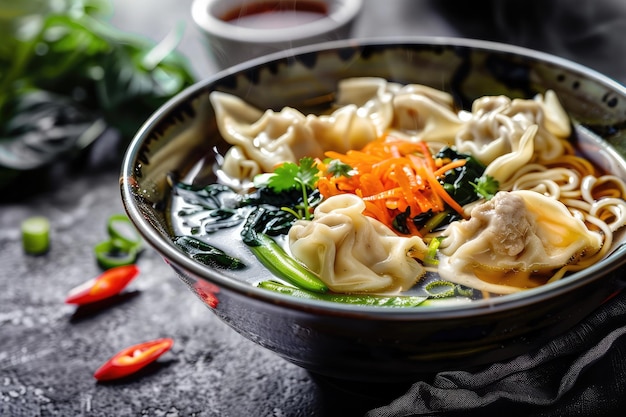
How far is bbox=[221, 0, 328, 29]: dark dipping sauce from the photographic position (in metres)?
4.28

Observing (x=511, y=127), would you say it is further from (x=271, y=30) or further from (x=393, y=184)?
(x=271, y=30)

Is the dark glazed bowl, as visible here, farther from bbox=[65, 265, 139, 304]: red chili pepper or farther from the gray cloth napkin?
bbox=[65, 265, 139, 304]: red chili pepper

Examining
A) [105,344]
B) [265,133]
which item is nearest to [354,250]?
A: [265,133]

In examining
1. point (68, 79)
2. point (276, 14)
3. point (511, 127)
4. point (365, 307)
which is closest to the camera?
point (365, 307)

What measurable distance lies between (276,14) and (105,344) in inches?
93.4

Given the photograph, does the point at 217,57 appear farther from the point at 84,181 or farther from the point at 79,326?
the point at 79,326

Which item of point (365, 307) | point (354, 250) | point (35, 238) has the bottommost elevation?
point (35, 238)

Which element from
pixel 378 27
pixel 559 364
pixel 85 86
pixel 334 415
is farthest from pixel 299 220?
pixel 378 27

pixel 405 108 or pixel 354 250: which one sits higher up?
pixel 405 108

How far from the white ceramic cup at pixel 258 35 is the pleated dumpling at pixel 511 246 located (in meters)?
1.85

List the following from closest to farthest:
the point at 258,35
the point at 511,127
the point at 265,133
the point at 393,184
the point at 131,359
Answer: the point at 393,184, the point at 131,359, the point at 511,127, the point at 265,133, the point at 258,35

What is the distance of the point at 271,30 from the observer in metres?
3.88

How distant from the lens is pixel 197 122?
2.83m

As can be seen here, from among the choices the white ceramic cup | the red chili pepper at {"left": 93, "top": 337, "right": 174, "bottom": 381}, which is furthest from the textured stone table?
the white ceramic cup
